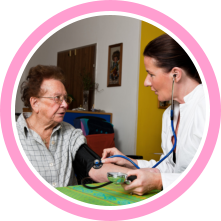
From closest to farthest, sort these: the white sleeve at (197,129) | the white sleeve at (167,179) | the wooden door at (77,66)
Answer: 1. the white sleeve at (167,179)
2. the white sleeve at (197,129)
3. the wooden door at (77,66)

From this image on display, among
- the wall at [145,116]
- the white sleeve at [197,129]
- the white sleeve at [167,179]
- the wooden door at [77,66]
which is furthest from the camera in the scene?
the wooden door at [77,66]

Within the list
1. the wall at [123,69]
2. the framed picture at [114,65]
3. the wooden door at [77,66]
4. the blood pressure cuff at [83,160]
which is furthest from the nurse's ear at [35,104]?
the wooden door at [77,66]

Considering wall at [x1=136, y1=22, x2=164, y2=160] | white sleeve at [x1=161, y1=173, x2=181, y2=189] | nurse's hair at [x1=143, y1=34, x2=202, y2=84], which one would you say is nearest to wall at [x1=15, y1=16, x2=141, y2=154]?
wall at [x1=136, y1=22, x2=164, y2=160]

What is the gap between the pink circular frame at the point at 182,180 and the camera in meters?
0.82

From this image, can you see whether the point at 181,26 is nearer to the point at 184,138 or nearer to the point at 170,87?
the point at 170,87

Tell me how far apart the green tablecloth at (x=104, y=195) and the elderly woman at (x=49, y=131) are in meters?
0.38

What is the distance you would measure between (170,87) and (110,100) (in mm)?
2257

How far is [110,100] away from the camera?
11.5ft

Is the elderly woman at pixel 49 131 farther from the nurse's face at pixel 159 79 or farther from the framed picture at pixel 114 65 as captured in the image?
the framed picture at pixel 114 65

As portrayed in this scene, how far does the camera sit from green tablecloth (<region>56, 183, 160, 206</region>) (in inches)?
31.7

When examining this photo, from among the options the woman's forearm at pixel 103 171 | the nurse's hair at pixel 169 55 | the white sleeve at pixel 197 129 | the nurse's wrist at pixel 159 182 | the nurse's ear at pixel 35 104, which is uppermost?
the nurse's hair at pixel 169 55

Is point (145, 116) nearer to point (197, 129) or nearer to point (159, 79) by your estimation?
point (159, 79)

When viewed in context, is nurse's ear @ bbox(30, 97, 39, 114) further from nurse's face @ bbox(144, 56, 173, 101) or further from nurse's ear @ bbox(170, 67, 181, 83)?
nurse's ear @ bbox(170, 67, 181, 83)

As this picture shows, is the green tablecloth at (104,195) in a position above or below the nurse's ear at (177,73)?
below
